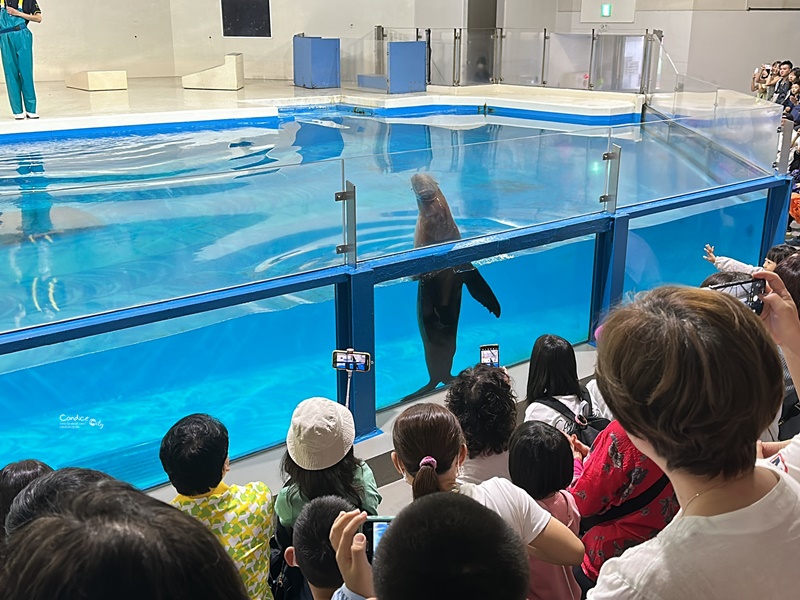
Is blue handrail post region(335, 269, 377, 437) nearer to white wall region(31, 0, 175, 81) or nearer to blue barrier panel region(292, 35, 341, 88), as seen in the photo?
blue barrier panel region(292, 35, 341, 88)

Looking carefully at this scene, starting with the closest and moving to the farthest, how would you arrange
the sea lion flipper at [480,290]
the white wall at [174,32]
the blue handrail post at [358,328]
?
the blue handrail post at [358,328] < the sea lion flipper at [480,290] < the white wall at [174,32]

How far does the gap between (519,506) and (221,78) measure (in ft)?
46.4

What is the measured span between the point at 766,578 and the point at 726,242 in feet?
14.9

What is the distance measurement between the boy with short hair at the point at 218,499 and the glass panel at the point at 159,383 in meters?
1.16

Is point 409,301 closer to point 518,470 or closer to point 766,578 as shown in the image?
point 518,470

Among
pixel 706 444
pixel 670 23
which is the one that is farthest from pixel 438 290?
pixel 670 23

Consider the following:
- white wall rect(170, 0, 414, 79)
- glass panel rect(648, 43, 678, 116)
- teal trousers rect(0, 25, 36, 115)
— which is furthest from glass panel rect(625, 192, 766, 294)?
white wall rect(170, 0, 414, 79)

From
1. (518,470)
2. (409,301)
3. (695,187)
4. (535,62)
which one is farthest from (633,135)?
(535,62)

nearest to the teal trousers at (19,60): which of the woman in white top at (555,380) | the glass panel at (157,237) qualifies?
the glass panel at (157,237)

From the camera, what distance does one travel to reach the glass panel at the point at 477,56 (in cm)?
1455

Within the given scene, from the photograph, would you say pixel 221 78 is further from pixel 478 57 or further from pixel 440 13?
pixel 440 13

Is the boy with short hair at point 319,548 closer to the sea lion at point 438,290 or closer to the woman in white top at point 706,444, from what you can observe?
the woman in white top at point 706,444

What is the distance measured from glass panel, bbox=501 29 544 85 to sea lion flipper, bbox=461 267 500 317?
1118 cm

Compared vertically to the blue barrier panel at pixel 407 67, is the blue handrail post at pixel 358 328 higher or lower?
lower
